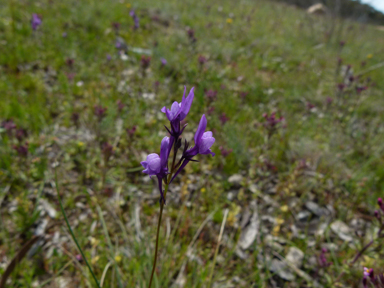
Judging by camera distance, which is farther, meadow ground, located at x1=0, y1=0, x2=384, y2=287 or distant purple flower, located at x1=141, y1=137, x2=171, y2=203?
meadow ground, located at x1=0, y1=0, x2=384, y2=287

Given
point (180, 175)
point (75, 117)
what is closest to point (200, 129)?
point (180, 175)

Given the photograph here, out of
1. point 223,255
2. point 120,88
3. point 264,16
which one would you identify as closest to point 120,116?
point 120,88

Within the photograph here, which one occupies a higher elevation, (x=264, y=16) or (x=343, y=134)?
(x=264, y=16)

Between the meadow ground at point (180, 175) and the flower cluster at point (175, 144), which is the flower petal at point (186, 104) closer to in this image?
the flower cluster at point (175, 144)

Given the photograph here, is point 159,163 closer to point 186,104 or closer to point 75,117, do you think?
point 186,104

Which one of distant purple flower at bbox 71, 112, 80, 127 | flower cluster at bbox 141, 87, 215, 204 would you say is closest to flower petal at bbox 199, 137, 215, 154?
flower cluster at bbox 141, 87, 215, 204

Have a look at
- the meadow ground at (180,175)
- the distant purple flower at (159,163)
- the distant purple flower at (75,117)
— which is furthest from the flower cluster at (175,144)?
the distant purple flower at (75,117)

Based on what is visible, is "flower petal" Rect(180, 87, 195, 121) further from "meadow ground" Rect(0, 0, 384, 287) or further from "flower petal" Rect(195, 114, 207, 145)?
"meadow ground" Rect(0, 0, 384, 287)

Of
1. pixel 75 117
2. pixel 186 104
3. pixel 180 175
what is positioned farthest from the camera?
pixel 75 117

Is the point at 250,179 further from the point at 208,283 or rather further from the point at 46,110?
the point at 46,110
